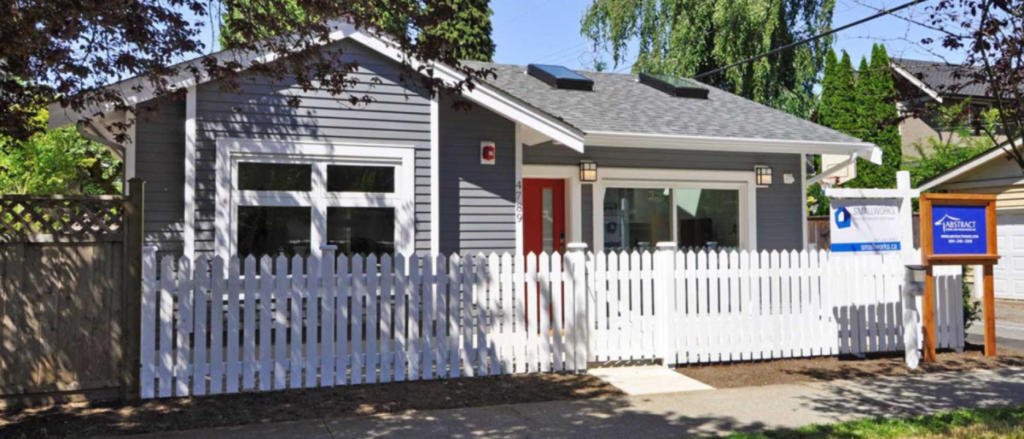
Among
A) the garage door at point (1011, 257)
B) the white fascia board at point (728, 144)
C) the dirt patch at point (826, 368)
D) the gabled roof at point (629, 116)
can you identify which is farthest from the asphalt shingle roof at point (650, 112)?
the garage door at point (1011, 257)

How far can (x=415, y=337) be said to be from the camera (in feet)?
23.7

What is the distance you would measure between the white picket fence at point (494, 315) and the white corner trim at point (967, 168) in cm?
886

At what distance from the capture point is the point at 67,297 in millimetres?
6203

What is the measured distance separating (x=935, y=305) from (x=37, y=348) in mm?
9082

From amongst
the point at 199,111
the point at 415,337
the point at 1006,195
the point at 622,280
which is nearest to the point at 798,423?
the point at 622,280

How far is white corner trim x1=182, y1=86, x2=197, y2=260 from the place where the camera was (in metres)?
8.16

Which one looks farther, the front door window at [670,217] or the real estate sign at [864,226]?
the front door window at [670,217]

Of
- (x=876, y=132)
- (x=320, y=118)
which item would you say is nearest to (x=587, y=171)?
(x=320, y=118)

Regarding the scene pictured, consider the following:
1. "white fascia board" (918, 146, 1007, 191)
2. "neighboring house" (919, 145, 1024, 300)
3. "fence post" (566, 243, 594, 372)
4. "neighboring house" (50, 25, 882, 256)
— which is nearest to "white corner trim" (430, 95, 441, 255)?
"neighboring house" (50, 25, 882, 256)

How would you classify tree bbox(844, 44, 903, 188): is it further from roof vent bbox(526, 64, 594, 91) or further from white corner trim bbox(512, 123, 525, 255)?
white corner trim bbox(512, 123, 525, 255)

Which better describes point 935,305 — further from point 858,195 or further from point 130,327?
point 130,327

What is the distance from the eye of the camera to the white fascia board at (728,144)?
10523 millimetres

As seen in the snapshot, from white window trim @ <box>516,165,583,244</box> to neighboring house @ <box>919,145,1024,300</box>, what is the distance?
1031 centimetres

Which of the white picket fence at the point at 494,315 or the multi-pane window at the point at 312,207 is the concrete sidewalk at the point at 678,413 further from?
the multi-pane window at the point at 312,207
